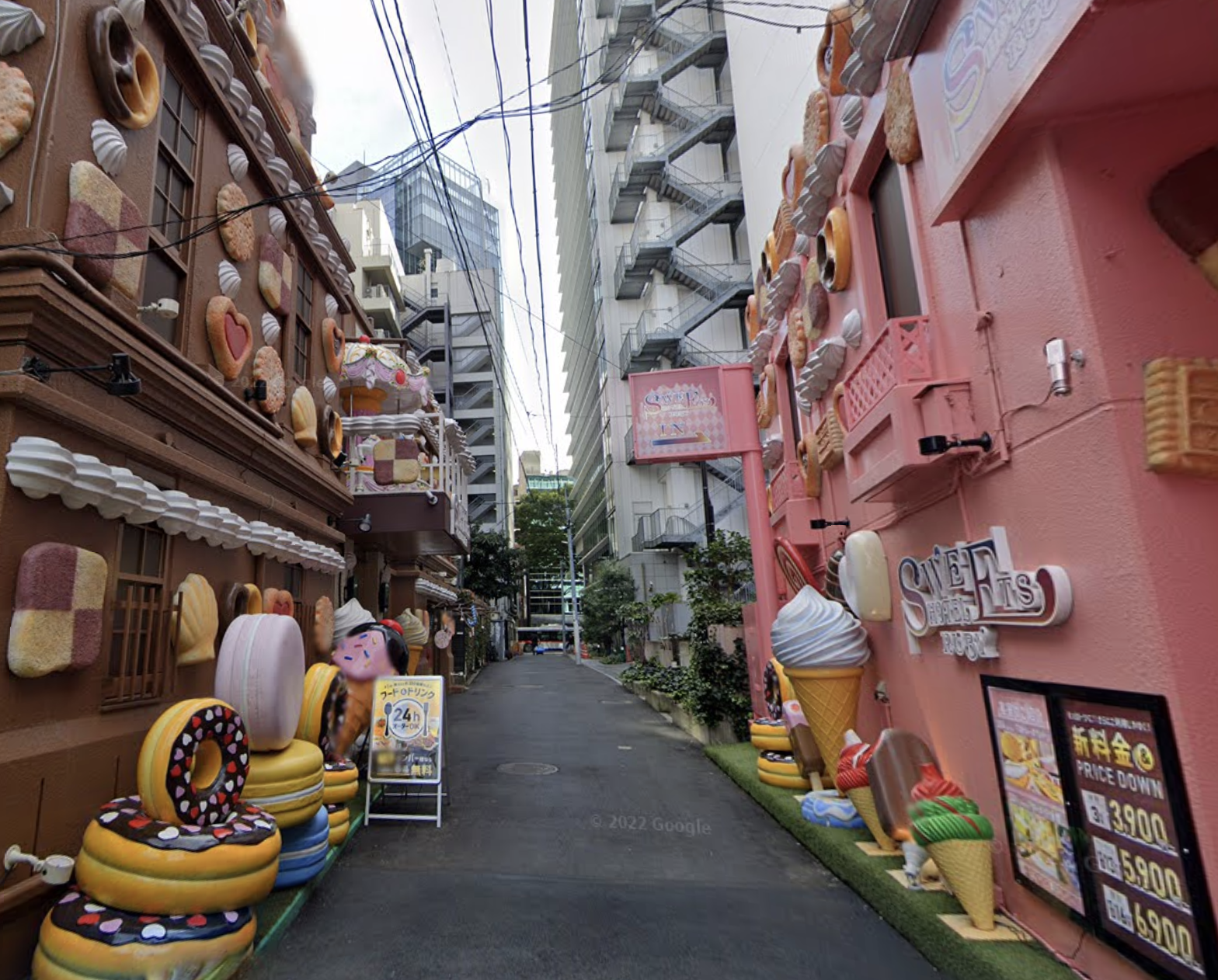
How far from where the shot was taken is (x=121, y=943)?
3.65 metres

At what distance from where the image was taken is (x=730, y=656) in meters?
12.4

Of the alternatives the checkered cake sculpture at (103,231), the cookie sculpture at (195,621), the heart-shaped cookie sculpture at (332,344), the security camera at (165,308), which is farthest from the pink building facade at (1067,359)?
the heart-shaped cookie sculpture at (332,344)

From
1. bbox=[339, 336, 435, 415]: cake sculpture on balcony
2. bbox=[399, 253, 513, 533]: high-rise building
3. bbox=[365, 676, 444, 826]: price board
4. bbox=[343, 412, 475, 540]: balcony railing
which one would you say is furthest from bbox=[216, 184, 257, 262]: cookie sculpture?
bbox=[399, 253, 513, 533]: high-rise building

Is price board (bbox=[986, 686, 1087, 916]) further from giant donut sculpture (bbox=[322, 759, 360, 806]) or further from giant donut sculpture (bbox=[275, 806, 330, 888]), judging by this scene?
giant donut sculpture (bbox=[322, 759, 360, 806])

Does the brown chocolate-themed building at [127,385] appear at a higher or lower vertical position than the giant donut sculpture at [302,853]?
higher

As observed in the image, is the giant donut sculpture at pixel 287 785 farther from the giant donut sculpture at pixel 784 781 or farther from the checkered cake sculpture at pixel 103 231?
the giant donut sculpture at pixel 784 781

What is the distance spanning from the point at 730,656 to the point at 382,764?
264 inches

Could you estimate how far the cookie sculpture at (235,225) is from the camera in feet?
24.9

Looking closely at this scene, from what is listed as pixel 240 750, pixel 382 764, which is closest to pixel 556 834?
pixel 382 764

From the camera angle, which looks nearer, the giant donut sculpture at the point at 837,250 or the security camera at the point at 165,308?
the security camera at the point at 165,308

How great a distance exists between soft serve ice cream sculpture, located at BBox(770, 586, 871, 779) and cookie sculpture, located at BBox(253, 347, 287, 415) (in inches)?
272

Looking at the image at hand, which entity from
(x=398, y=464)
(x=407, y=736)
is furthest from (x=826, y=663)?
(x=398, y=464)

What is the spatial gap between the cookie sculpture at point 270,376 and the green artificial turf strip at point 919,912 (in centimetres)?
793

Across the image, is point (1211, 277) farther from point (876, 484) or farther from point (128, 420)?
point (128, 420)
